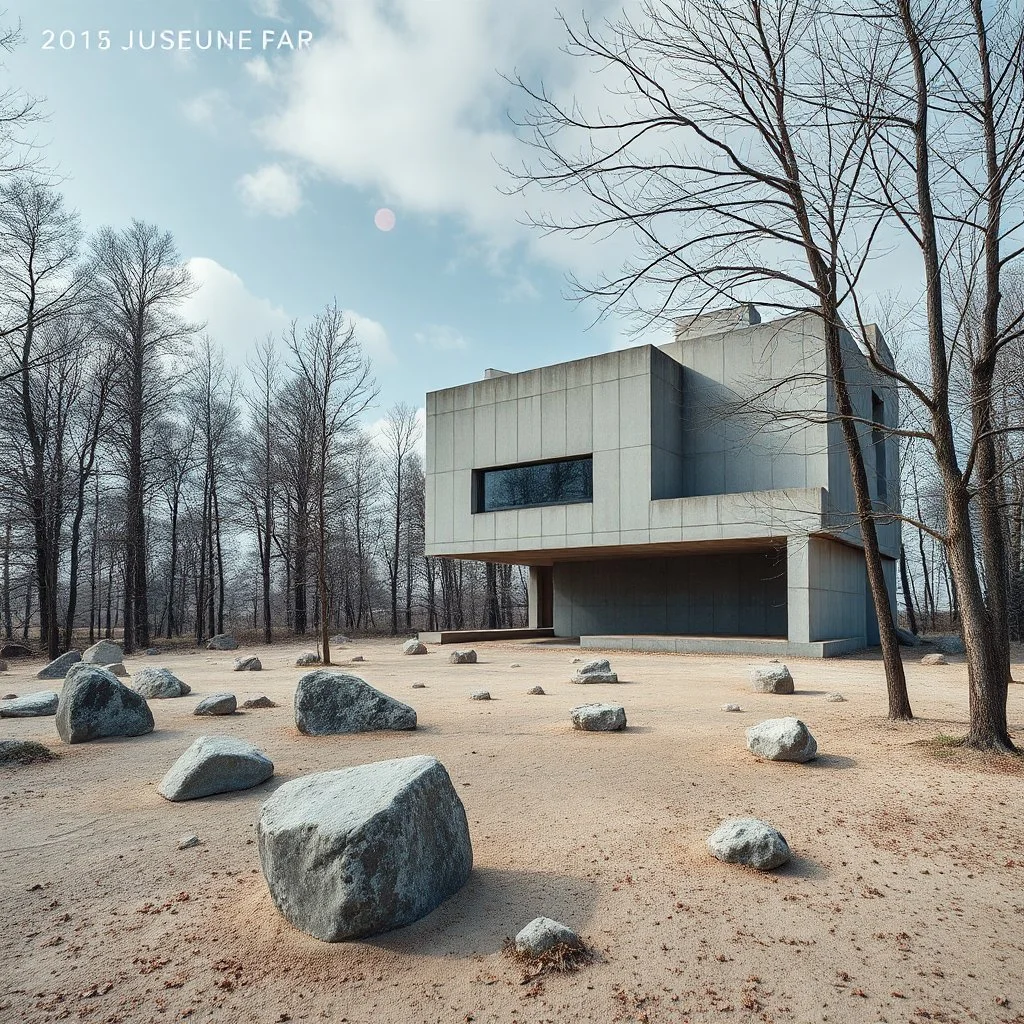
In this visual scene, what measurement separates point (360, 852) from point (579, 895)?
50.7 inches

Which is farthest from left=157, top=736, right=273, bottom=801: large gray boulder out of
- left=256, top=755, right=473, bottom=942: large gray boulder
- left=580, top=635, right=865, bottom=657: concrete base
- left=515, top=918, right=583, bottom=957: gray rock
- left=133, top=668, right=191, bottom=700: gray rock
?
left=580, top=635, right=865, bottom=657: concrete base

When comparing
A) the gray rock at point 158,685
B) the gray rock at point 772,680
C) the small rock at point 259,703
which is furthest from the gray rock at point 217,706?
the gray rock at point 772,680

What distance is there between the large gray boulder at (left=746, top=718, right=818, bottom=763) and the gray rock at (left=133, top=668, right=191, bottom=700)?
899cm

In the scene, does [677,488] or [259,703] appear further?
[677,488]

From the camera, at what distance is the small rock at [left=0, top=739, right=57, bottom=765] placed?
22.5 feet

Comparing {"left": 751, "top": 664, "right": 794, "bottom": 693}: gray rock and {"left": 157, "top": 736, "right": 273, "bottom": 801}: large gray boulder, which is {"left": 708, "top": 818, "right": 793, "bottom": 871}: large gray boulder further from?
{"left": 751, "top": 664, "right": 794, "bottom": 693}: gray rock

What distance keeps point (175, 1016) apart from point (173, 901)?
1.12 metres

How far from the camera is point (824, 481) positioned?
1997 centimetres

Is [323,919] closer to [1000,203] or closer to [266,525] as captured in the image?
[1000,203]

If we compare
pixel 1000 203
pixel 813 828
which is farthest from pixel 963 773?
pixel 1000 203

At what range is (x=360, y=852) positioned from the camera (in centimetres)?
335

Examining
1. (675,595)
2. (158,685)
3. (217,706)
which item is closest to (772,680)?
(217,706)

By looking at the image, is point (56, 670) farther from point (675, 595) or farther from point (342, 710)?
point (675, 595)

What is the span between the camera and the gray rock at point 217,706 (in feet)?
31.0
